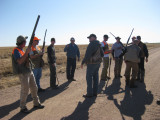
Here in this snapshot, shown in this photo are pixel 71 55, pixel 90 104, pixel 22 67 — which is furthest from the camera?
pixel 71 55

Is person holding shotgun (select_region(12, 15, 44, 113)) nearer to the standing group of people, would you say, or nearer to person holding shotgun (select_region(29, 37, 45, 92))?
the standing group of people

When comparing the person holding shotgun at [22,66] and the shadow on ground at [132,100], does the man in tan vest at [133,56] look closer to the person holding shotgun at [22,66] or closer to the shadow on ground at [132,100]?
the shadow on ground at [132,100]

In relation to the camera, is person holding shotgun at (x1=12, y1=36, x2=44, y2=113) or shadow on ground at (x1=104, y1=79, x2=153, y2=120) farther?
shadow on ground at (x1=104, y1=79, x2=153, y2=120)

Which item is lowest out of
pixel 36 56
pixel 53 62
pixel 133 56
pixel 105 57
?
pixel 53 62

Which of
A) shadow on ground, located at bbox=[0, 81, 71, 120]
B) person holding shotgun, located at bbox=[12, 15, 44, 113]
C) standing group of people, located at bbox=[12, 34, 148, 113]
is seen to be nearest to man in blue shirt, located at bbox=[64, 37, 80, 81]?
standing group of people, located at bbox=[12, 34, 148, 113]

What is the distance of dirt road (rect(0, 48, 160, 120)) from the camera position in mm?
4164

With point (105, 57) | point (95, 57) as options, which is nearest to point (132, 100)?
point (95, 57)

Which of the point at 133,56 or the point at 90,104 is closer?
the point at 90,104

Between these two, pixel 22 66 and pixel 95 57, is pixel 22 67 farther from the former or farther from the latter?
pixel 95 57

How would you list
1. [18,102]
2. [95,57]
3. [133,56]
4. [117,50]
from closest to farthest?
[18,102] → [95,57] → [133,56] → [117,50]

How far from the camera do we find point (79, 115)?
4.21 metres

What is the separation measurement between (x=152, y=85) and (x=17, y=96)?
592cm

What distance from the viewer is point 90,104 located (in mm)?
4969

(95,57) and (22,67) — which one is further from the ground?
(95,57)
